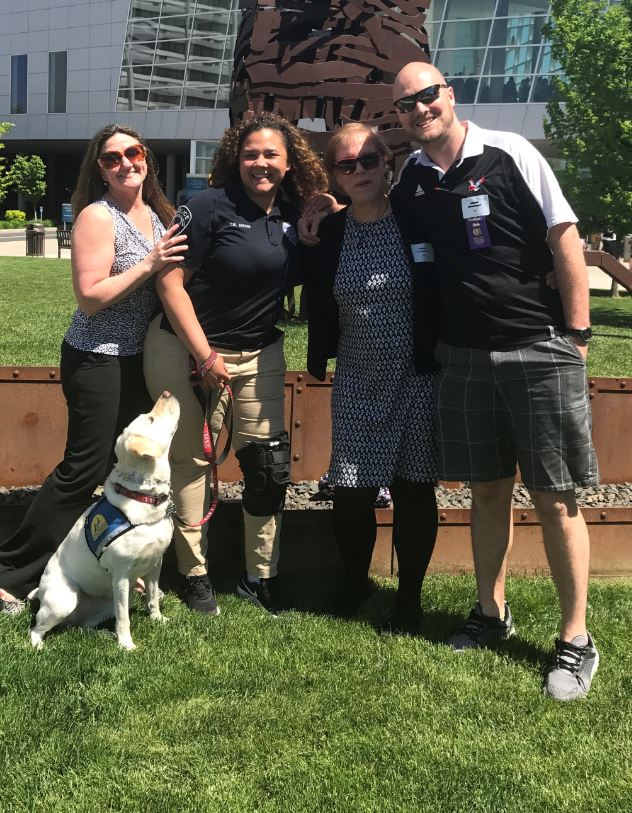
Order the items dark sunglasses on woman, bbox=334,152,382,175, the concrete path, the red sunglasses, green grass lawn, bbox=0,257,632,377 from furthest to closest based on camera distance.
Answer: the concrete path
green grass lawn, bbox=0,257,632,377
the red sunglasses
dark sunglasses on woman, bbox=334,152,382,175

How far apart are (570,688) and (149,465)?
196cm

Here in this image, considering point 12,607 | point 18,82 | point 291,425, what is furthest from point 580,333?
point 18,82

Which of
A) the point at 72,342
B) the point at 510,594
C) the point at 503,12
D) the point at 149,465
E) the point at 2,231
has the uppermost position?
the point at 503,12

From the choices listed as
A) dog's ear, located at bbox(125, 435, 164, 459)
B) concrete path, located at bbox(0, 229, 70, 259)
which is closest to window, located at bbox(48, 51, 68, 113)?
concrete path, located at bbox(0, 229, 70, 259)

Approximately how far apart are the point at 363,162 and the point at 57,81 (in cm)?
5435

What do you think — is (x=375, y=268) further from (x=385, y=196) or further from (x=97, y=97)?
(x=97, y=97)

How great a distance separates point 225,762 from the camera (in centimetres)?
308

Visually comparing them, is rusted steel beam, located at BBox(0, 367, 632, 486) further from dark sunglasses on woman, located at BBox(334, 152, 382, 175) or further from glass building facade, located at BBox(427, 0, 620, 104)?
glass building facade, located at BBox(427, 0, 620, 104)

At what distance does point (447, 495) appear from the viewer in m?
5.63

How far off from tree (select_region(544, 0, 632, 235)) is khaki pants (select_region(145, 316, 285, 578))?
1558 cm

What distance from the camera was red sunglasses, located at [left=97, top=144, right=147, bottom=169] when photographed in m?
3.81

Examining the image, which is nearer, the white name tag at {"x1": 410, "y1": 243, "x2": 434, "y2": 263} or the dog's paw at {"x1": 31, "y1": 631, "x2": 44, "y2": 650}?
the white name tag at {"x1": 410, "y1": 243, "x2": 434, "y2": 263}

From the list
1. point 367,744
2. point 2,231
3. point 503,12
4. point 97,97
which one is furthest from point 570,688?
point 97,97

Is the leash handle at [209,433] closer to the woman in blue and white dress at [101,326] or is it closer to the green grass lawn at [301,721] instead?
the woman in blue and white dress at [101,326]
